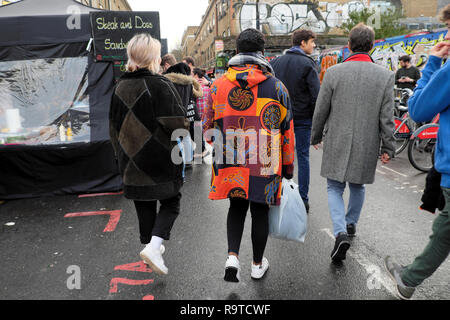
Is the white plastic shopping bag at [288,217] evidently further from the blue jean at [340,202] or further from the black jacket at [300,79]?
the black jacket at [300,79]

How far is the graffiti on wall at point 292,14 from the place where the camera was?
1272 inches

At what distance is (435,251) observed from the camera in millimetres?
2117

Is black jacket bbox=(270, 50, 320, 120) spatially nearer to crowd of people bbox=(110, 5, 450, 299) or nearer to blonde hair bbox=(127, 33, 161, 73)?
crowd of people bbox=(110, 5, 450, 299)

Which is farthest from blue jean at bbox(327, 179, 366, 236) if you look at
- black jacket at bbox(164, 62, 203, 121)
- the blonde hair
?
black jacket at bbox(164, 62, 203, 121)

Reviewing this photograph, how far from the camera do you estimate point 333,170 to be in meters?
3.04

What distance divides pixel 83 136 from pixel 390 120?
433 cm

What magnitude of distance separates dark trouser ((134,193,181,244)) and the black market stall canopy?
2.45 m

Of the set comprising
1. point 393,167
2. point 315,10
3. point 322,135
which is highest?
point 315,10

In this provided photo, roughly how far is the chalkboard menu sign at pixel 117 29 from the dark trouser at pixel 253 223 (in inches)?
136

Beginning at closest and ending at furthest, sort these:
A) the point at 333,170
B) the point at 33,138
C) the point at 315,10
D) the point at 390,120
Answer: the point at 390,120
the point at 333,170
the point at 33,138
the point at 315,10

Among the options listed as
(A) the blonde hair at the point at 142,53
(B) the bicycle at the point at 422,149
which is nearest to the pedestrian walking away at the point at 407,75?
(B) the bicycle at the point at 422,149
